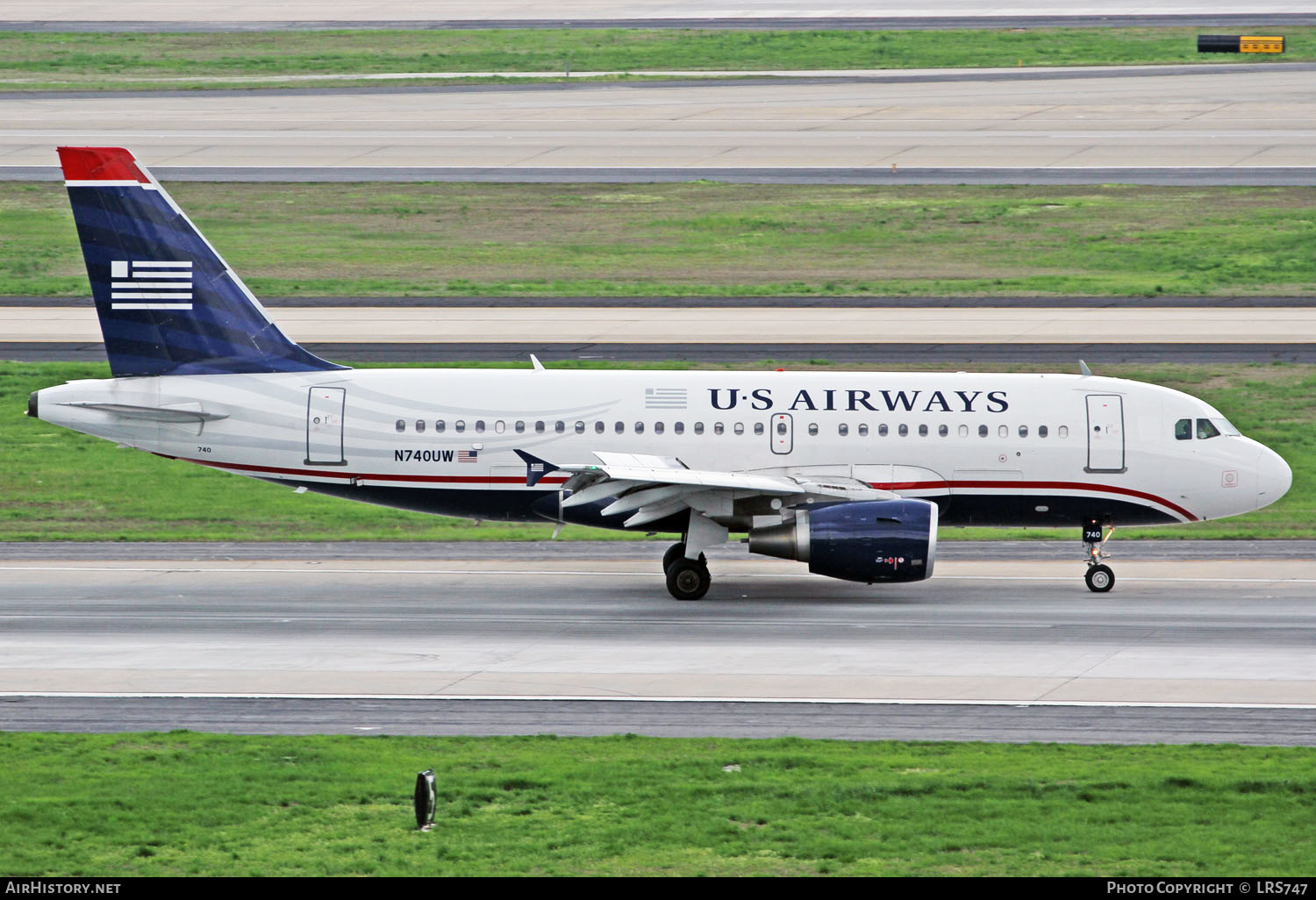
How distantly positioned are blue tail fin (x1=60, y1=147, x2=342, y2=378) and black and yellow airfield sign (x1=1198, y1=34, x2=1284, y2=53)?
77208mm

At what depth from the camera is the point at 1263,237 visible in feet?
210

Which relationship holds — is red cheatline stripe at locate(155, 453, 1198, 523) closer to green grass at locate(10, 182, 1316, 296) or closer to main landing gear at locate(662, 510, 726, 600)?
main landing gear at locate(662, 510, 726, 600)

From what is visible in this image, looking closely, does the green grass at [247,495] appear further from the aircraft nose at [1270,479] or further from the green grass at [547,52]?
the green grass at [547,52]

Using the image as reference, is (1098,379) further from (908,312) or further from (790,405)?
(908,312)

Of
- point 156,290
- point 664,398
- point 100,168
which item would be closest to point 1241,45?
point 664,398

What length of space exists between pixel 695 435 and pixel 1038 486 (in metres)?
6.93

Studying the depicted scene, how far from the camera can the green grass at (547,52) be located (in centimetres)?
9725

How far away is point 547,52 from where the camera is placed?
338 ft

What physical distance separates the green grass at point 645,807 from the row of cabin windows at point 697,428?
11.4 m

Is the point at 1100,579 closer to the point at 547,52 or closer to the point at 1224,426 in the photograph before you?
the point at 1224,426

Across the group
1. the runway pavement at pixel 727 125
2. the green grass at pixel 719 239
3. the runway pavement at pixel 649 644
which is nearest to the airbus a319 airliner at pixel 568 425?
the runway pavement at pixel 649 644
